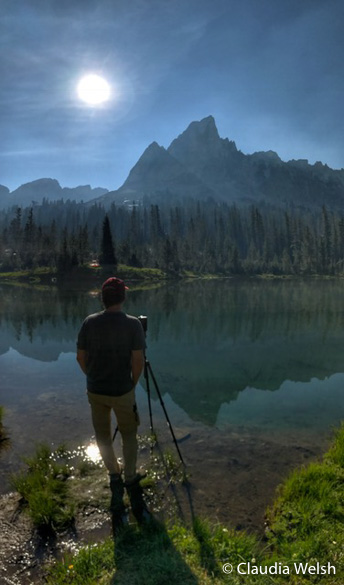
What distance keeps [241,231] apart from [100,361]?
198908 millimetres

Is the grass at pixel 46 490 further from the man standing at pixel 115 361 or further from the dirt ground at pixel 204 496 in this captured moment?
the man standing at pixel 115 361

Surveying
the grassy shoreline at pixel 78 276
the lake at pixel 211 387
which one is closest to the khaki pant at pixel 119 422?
the lake at pixel 211 387

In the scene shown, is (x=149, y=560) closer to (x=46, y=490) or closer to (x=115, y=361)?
(x=46, y=490)

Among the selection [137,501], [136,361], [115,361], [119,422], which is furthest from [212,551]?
[115,361]

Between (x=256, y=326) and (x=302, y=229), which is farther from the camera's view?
(x=302, y=229)

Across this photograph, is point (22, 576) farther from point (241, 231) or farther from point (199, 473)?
point (241, 231)

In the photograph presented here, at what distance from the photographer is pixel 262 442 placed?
30.1 feet

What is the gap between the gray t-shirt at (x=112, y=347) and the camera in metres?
5.67

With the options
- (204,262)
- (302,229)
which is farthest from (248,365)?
(302,229)

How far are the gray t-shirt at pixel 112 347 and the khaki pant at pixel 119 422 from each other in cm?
15

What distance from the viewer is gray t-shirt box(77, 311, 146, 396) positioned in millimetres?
5668

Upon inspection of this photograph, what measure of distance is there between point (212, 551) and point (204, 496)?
1.94m

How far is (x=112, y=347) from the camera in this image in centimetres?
570

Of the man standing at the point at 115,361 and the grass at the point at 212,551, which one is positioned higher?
the man standing at the point at 115,361
